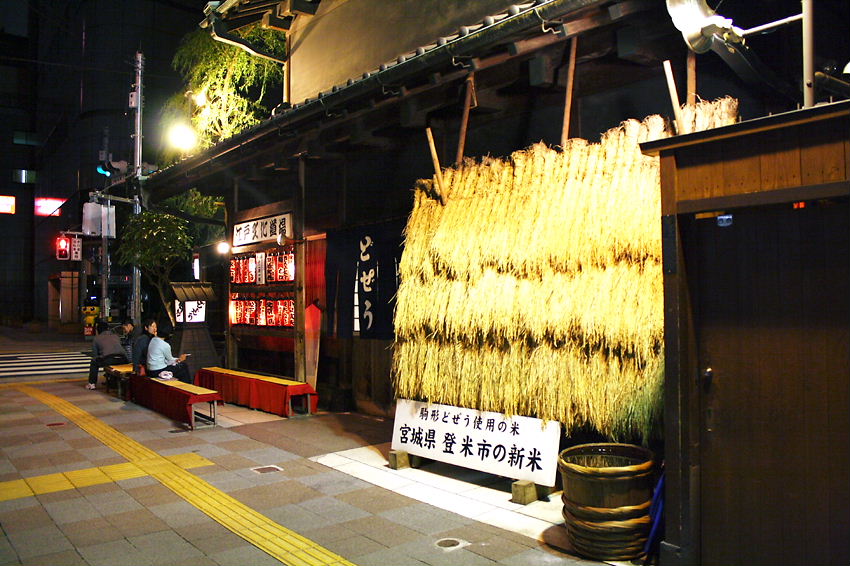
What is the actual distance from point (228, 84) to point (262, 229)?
342 inches

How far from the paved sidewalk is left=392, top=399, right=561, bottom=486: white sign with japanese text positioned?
33cm

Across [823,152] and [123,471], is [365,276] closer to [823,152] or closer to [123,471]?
[123,471]

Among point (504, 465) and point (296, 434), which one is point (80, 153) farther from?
point (504, 465)

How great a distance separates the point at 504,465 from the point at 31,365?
78.5 ft

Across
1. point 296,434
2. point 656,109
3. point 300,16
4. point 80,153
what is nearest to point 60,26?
point 80,153

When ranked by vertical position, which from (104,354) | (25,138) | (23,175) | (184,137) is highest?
(25,138)

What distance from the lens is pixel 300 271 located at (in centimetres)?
1322

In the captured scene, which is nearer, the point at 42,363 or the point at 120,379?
the point at 120,379

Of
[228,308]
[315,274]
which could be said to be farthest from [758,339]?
[228,308]

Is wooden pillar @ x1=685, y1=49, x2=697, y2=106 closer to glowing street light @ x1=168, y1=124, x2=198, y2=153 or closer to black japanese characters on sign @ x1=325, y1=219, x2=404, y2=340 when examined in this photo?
black japanese characters on sign @ x1=325, y1=219, x2=404, y2=340

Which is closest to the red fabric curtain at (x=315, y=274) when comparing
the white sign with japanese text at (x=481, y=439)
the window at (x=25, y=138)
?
the white sign with japanese text at (x=481, y=439)

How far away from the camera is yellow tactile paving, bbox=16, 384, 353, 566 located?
19.0 feet

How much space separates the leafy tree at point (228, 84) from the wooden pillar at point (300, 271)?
9.03 meters

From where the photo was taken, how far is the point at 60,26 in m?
53.6
